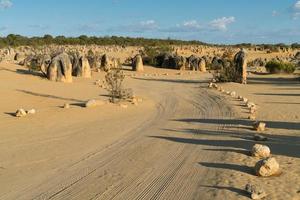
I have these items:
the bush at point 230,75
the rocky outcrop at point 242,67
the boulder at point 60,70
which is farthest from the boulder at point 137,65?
the boulder at point 60,70

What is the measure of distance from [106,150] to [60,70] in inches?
745

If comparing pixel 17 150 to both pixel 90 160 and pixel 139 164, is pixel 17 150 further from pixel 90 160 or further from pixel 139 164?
pixel 139 164

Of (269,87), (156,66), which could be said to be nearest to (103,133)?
(269,87)

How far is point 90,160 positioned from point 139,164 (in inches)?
50.7

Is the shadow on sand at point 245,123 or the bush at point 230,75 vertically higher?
the bush at point 230,75

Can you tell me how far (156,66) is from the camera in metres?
50.5

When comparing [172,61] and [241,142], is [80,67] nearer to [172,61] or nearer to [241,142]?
[172,61]

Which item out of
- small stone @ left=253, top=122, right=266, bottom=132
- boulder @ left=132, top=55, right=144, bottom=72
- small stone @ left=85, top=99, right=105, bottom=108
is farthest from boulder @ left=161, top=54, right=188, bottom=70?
small stone @ left=253, top=122, right=266, bottom=132

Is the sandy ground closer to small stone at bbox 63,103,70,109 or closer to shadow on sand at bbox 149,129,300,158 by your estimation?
shadow on sand at bbox 149,129,300,158

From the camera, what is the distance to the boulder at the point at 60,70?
31359mm

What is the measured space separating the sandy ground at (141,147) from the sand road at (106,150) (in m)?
0.02

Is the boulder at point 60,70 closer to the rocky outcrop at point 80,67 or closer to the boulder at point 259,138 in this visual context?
the rocky outcrop at point 80,67

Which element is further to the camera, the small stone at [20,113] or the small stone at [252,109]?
the small stone at [252,109]

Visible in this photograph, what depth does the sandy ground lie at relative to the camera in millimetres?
9922
